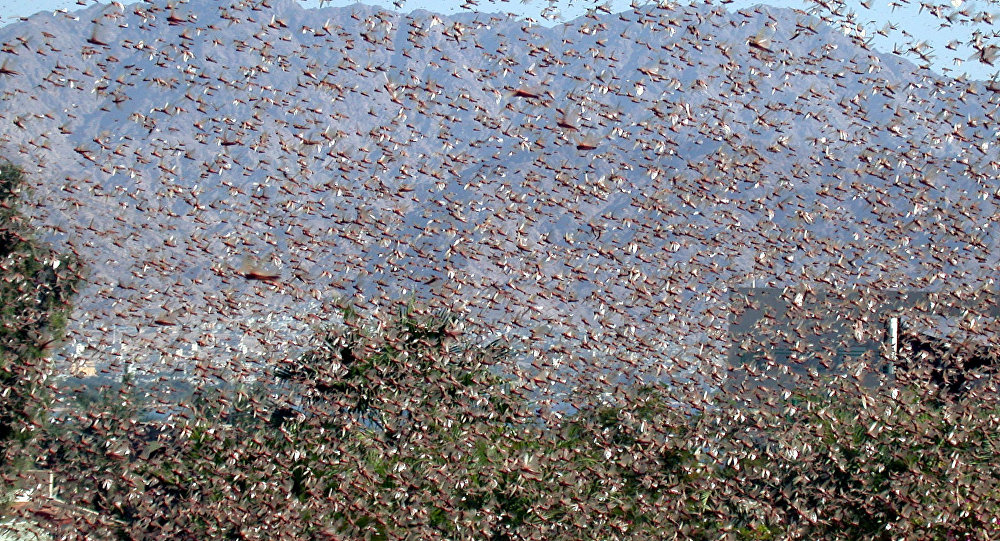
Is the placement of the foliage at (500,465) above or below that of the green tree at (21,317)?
above

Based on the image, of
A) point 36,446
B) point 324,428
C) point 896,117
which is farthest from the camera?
point 36,446

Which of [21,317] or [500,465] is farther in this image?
[21,317]

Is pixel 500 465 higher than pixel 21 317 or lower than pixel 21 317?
higher

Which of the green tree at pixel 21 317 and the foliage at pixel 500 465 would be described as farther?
the green tree at pixel 21 317

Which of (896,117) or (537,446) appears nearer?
(896,117)

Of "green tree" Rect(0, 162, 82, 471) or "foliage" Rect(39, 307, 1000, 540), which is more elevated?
"foliage" Rect(39, 307, 1000, 540)

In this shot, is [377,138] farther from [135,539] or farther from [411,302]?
[135,539]

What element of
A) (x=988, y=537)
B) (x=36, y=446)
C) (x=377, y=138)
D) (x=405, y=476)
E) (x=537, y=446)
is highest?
(x=377, y=138)

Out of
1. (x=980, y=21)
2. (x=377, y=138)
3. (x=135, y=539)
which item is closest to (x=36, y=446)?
(x=135, y=539)

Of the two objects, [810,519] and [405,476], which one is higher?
[810,519]

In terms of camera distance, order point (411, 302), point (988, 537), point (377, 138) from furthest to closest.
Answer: point (411, 302) → point (377, 138) → point (988, 537)

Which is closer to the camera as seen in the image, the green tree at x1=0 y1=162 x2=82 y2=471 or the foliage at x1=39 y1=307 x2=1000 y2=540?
the foliage at x1=39 y1=307 x2=1000 y2=540
